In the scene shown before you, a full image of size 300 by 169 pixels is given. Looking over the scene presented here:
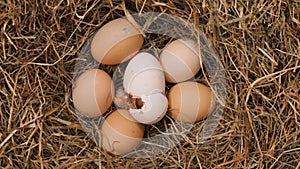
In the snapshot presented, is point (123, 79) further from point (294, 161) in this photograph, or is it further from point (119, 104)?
point (294, 161)

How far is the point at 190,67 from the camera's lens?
5.08 feet

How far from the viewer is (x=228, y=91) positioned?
61.6 inches

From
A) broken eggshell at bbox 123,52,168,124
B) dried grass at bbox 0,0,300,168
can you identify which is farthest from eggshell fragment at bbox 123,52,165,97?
dried grass at bbox 0,0,300,168

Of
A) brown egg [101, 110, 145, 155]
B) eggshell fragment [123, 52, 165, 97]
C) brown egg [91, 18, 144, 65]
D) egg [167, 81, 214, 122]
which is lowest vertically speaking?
brown egg [101, 110, 145, 155]

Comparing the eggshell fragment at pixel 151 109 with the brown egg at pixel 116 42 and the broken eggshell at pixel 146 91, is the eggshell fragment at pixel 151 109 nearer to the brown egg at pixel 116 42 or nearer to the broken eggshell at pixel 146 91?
the broken eggshell at pixel 146 91

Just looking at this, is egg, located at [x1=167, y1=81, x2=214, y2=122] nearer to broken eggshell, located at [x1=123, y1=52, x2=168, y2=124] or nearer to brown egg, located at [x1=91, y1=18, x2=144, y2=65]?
broken eggshell, located at [x1=123, y1=52, x2=168, y2=124]

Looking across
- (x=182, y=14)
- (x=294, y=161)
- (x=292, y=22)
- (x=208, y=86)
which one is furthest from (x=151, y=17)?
(x=294, y=161)

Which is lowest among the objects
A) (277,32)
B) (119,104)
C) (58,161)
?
(58,161)

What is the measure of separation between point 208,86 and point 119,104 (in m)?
0.22

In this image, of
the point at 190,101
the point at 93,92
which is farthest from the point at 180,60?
the point at 93,92

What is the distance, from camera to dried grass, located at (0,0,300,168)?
1.54 meters

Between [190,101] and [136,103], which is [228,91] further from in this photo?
[136,103]

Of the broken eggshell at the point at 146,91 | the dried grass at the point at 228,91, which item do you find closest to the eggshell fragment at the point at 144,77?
the broken eggshell at the point at 146,91

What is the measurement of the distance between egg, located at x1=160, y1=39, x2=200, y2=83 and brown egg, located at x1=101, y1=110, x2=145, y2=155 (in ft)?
0.46
